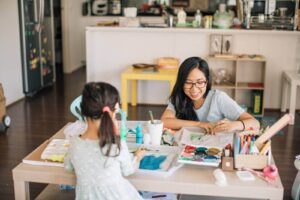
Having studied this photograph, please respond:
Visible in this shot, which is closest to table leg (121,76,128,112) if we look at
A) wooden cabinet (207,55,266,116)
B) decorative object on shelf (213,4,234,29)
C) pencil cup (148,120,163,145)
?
wooden cabinet (207,55,266,116)

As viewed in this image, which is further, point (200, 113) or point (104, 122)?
point (200, 113)

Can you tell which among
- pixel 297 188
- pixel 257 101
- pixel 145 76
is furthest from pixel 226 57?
pixel 297 188

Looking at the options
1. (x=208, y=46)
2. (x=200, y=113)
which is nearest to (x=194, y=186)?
(x=200, y=113)

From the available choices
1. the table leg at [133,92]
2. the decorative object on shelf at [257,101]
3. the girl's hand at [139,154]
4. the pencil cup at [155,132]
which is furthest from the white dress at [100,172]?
the table leg at [133,92]

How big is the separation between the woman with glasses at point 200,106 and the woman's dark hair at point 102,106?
76 centimetres

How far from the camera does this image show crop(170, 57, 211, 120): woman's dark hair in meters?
2.35

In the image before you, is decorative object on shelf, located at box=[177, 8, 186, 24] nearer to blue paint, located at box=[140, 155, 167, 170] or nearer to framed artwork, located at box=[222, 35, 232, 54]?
framed artwork, located at box=[222, 35, 232, 54]

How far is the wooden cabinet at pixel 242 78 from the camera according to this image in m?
4.95

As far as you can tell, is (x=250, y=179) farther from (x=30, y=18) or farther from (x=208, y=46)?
(x=30, y=18)

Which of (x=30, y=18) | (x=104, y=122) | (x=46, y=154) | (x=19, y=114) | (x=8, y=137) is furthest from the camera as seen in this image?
(x=30, y=18)

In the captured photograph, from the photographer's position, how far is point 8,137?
161 inches

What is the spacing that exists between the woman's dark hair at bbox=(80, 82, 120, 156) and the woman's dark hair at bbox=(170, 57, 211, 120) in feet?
2.63

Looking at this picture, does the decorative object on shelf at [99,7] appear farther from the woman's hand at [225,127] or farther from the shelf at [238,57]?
the woman's hand at [225,127]

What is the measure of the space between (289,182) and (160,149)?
1554mm
